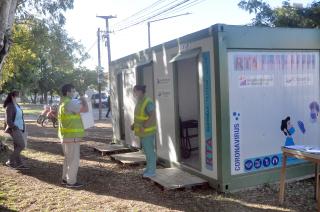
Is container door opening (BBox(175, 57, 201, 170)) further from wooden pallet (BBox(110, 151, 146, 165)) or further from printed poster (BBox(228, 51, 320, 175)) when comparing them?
printed poster (BBox(228, 51, 320, 175))

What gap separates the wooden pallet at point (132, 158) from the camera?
27.6 feet

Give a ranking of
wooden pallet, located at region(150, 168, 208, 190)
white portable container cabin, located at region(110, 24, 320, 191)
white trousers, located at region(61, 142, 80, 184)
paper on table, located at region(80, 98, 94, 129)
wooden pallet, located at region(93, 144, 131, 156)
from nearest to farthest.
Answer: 1. white portable container cabin, located at region(110, 24, 320, 191)
2. wooden pallet, located at region(150, 168, 208, 190)
3. white trousers, located at region(61, 142, 80, 184)
4. paper on table, located at region(80, 98, 94, 129)
5. wooden pallet, located at region(93, 144, 131, 156)

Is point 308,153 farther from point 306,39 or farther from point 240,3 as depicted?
point 240,3

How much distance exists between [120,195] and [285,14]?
837 centimetres

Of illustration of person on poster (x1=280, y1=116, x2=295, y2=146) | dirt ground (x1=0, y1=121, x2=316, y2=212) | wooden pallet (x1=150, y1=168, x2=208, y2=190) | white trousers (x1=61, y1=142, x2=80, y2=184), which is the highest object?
illustration of person on poster (x1=280, y1=116, x2=295, y2=146)

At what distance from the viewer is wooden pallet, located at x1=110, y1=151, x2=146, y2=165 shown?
8.42 meters

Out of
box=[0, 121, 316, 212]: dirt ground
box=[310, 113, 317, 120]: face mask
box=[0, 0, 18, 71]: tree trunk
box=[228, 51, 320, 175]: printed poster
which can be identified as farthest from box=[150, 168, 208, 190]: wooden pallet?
box=[0, 0, 18, 71]: tree trunk

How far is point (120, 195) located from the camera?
626 cm

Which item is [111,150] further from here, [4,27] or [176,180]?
[4,27]

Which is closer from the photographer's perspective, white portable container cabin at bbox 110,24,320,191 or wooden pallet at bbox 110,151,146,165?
white portable container cabin at bbox 110,24,320,191

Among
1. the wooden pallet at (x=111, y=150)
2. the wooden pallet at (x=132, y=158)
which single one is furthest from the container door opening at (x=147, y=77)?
the wooden pallet at (x=111, y=150)

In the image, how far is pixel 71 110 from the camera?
21.2ft

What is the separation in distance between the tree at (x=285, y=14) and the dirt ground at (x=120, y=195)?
243 inches

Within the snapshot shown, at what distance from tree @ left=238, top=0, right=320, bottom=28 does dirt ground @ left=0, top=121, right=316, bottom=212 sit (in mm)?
6161
